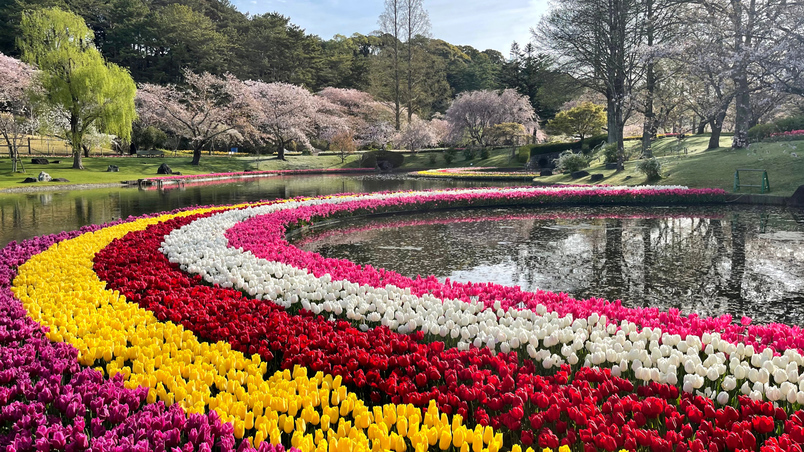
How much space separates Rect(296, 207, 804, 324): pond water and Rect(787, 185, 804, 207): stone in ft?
3.62

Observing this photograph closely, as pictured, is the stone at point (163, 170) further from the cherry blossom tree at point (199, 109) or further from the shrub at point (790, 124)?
the shrub at point (790, 124)

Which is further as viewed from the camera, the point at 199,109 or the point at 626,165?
the point at 199,109

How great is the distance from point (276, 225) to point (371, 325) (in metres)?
6.50

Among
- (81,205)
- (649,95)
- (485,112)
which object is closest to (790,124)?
(649,95)

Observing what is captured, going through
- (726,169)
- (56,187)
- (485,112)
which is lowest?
(56,187)

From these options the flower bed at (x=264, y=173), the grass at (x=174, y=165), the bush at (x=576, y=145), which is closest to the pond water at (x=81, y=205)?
the grass at (x=174, y=165)

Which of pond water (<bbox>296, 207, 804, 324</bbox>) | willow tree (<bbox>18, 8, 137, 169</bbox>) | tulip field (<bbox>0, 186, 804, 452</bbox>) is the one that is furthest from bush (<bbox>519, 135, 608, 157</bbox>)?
tulip field (<bbox>0, 186, 804, 452</bbox>)

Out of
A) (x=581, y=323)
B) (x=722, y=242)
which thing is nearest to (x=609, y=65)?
(x=722, y=242)

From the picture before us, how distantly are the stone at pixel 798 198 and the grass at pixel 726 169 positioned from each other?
0.85 m

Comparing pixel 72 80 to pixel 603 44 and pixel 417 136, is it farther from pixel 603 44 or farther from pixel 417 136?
pixel 603 44

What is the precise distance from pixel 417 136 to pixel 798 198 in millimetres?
36140

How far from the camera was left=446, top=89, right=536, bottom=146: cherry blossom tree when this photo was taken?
45.5m

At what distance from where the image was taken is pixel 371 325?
14.8 ft

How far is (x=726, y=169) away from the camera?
19.9 m
